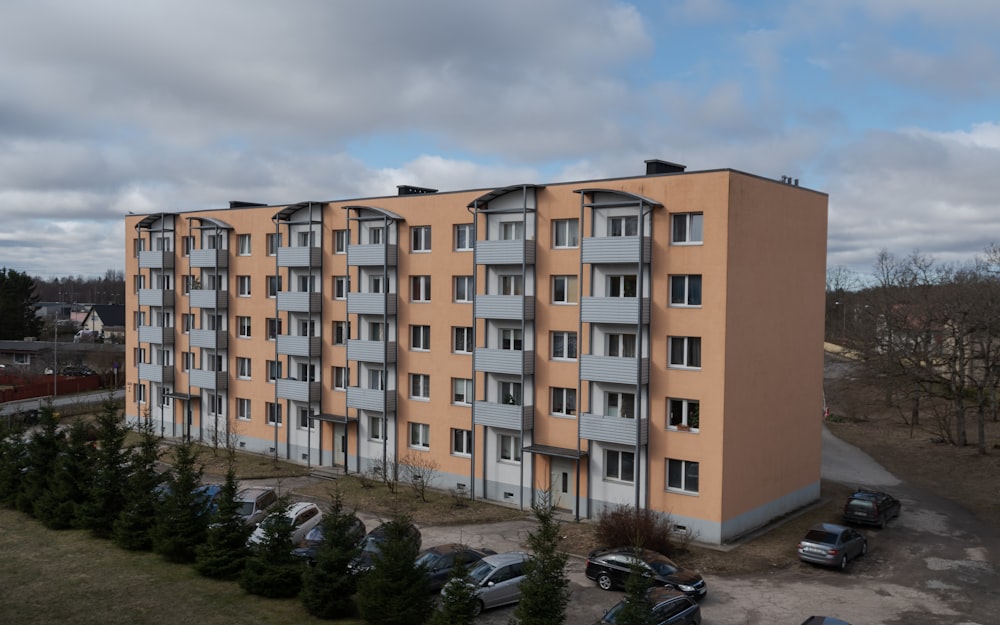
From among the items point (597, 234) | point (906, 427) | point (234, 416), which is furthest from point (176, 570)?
point (906, 427)

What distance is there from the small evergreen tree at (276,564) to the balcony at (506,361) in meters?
14.6

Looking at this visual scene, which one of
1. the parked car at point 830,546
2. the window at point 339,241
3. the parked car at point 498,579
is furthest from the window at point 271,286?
the parked car at point 830,546

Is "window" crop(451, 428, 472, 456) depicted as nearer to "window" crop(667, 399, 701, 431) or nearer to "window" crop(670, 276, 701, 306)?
"window" crop(667, 399, 701, 431)

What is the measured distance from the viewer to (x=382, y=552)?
21625 millimetres

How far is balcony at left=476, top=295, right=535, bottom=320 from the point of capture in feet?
122

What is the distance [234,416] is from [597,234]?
28.3 metres

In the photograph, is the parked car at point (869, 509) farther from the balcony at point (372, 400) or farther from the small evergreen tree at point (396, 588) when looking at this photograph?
the balcony at point (372, 400)

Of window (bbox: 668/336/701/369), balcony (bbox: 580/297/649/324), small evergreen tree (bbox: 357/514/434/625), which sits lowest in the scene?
small evergreen tree (bbox: 357/514/434/625)

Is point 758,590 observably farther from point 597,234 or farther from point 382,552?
point 597,234

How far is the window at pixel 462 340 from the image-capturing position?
40.3 meters

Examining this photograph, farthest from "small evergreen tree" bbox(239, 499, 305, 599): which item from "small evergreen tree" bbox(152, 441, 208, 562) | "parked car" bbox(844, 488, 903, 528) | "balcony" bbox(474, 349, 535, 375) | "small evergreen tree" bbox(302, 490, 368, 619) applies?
"parked car" bbox(844, 488, 903, 528)

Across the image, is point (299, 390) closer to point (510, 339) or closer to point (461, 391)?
point (461, 391)

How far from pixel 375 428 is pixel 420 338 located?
6.00 meters

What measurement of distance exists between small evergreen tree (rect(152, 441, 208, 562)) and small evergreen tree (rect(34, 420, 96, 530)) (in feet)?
20.6
